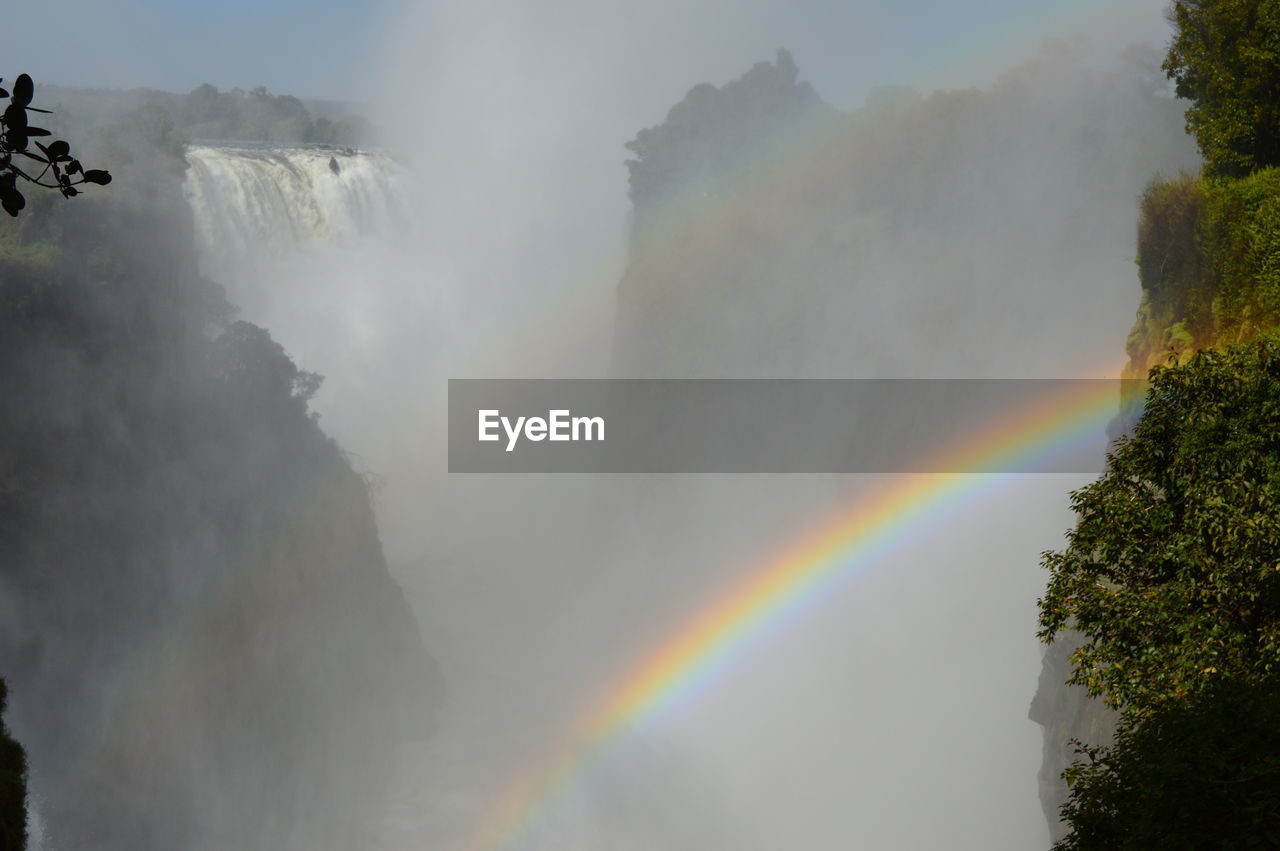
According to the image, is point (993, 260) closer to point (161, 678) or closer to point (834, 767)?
point (834, 767)

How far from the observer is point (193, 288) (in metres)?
37.9

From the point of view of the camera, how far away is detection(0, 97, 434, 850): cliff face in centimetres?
2848

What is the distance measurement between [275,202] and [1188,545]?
174 ft

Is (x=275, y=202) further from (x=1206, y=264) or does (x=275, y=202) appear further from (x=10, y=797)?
(x=1206, y=264)

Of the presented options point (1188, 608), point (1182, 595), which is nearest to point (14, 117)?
point (1182, 595)

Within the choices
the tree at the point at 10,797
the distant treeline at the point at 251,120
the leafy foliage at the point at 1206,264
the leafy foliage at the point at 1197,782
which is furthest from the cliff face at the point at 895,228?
the tree at the point at 10,797

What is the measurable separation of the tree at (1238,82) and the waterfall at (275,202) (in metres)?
41.1

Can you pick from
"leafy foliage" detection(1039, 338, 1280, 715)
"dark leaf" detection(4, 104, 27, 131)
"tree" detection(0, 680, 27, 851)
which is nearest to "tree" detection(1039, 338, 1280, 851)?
"leafy foliage" detection(1039, 338, 1280, 715)

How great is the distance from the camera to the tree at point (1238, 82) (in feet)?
70.4

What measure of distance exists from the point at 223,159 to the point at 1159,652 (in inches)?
2064

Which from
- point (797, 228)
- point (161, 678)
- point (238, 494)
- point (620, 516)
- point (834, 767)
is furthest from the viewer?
point (620, 516)

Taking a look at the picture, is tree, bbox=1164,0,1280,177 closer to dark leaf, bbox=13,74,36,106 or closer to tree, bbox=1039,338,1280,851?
tree, bbox=1039,338,1280,851

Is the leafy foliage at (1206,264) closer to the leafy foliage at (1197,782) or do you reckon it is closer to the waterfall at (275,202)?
Answer: the leafy foliage at (1197,782)

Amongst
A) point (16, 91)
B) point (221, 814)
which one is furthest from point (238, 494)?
point (16, 91)
